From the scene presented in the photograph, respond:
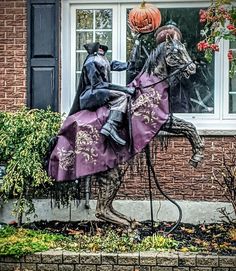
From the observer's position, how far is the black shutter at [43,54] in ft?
28.2

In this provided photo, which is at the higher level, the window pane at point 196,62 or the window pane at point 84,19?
the window pane at point 84,19

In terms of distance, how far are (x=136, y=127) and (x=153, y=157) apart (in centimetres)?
160

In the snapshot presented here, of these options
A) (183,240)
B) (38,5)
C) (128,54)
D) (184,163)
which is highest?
(38,5)

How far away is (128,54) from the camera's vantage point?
8.77m

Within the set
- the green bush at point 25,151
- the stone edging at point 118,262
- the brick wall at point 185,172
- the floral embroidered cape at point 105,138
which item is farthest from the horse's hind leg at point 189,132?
the brick wall at point 185,172

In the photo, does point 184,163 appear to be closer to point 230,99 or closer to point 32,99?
point 230,99

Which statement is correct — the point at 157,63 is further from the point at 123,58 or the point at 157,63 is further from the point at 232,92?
the point at 232,92

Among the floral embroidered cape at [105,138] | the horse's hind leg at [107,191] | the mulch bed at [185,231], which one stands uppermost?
the floral embroidered cape at [105,138]

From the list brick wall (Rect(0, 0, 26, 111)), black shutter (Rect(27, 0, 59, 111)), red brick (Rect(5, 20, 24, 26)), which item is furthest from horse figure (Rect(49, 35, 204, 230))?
red brick (Rect(5, 20, 24, 26))

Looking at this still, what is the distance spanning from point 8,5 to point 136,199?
3.15m

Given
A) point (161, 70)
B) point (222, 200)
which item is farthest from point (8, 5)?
point (222, 200)

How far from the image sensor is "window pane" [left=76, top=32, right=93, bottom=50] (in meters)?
8.81

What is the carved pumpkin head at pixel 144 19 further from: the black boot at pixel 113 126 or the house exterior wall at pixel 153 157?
the house exterior wall at pixel 153 157

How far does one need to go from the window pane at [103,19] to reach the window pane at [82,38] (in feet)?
0.55
